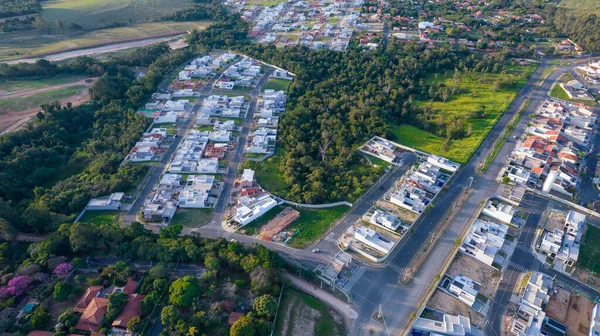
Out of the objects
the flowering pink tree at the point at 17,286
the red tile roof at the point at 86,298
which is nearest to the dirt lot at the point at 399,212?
the red tile roof at the point at 86,298

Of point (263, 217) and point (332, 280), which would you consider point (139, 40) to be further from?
point (332, 280)

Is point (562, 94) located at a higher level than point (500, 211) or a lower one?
higher

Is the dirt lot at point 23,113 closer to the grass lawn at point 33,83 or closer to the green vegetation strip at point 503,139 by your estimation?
the grass lawn at point 33,83

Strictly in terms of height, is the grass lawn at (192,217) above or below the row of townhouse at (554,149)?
below

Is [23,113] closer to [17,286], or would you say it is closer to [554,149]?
[17,286]

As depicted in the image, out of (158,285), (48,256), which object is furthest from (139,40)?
(158,285)

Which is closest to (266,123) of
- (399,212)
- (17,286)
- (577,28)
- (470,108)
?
(399,212)

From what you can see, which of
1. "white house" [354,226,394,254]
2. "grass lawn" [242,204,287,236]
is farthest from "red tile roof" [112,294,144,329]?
"white house" [354,226,394,254]
